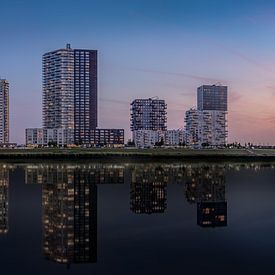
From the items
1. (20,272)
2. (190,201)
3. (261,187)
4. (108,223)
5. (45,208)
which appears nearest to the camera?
(20,272)

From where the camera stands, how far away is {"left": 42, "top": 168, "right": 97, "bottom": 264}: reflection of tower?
74.7 ft

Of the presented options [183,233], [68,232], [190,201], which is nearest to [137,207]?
[190,201]

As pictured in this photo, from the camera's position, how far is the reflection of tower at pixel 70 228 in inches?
896

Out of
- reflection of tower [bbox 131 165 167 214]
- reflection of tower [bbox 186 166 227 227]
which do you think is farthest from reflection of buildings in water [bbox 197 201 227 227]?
reflection of tower [bbox 131 165 167 214]

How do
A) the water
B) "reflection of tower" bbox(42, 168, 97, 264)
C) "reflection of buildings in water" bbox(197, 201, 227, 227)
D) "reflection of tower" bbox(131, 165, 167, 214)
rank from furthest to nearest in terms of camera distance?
1. "reflection of tower" bbox(131, 165, 167, 214)
2. "reflection of buildings in water" bbox(197, 201, 227, 227)
3. "reflection of tower" bbox(42, 168, 97, 264)
4. the water

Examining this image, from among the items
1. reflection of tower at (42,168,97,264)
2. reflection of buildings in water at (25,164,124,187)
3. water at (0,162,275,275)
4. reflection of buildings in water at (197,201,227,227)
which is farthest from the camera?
reflection of buildings in water at (25,164,124,187)

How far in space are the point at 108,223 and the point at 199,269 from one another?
13.2 meters

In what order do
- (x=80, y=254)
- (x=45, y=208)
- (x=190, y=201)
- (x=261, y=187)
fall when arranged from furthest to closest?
(x=261, y=187) → (x=190, y=201) → (x=45, y=208) → (x=80, y=254)

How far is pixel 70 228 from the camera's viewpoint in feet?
92.3

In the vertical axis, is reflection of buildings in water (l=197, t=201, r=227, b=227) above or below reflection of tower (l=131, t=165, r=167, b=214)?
below

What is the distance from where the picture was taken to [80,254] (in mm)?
22672

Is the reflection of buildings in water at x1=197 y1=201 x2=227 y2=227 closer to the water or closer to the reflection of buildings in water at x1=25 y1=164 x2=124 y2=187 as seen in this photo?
the water

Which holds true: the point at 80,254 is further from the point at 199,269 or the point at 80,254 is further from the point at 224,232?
the point at 224,232

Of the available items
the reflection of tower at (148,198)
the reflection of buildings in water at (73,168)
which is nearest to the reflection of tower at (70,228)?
the reflection of tower at (148,198)
